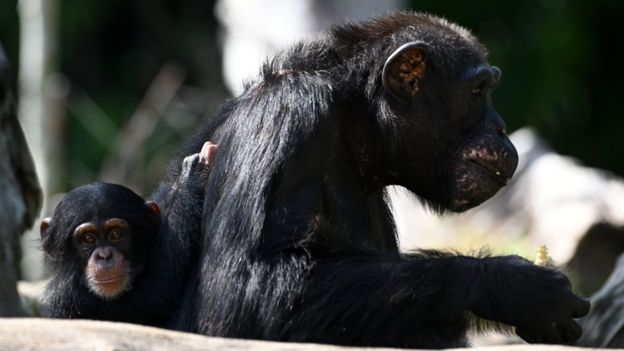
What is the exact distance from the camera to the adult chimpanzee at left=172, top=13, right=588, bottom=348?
5.28 m

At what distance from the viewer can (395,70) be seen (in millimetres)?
5922

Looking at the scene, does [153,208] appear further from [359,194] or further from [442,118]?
[442,118]

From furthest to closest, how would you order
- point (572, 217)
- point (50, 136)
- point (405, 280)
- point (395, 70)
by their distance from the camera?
point (50, 136)
point (572, 217)
point (395, 70)
point (405, 280)

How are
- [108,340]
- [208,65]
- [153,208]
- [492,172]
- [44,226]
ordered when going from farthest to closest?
[208,65]
[44,226]
[153,208]
[492,172]
[108,340]

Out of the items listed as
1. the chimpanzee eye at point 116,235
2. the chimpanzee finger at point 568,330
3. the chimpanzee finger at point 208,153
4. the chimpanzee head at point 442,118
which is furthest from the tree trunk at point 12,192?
the chimpanzee finger at point 568,330

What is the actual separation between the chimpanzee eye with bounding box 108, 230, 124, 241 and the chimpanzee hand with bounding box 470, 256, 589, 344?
174 cm

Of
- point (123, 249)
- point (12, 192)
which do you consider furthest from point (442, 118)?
point (12, 192)

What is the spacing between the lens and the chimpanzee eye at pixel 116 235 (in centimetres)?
598

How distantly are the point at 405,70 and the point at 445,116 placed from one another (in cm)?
29

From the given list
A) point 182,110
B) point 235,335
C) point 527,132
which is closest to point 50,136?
point 182,110

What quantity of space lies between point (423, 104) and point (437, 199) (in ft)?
1.56

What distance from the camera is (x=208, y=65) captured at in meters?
19.5

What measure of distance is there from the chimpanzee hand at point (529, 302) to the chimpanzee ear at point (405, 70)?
3.43 ft

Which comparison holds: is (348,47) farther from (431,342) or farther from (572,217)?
(572,217)
